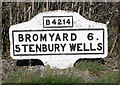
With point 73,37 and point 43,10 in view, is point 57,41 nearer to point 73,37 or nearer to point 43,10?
point 73,37

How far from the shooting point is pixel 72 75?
→ 15.6 feet

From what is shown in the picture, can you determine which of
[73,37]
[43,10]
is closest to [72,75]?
[73,37]

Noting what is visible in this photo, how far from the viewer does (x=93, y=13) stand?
5.86m

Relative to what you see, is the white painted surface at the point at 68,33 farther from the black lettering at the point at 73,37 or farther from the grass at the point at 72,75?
the grass at the point at 72,75

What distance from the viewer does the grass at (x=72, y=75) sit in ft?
14.9

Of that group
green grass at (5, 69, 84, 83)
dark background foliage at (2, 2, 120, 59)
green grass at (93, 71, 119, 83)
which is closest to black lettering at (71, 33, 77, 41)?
green grass at (5, 69, 84, 83)

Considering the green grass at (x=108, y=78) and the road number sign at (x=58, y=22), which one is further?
the road number sign at (x=58, y=22)

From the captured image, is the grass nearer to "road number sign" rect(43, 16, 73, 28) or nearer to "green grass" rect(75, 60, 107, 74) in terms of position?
"green grass" rect(75, 60, 107, 74)

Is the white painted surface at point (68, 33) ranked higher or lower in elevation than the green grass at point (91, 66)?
higher

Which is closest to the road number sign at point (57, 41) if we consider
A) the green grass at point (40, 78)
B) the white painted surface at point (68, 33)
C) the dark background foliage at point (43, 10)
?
the white painted surface at point (68, 33)

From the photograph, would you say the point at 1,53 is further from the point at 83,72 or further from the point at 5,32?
the point at 83,72

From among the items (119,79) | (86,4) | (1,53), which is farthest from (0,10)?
(119,79)

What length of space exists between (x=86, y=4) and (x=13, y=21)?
4.33 feet

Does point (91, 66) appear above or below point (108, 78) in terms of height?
above
